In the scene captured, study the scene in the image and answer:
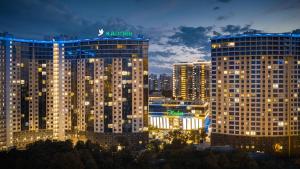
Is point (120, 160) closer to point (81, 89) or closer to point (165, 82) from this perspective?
point (81, 89)

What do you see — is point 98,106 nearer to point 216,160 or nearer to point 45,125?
point 45,125

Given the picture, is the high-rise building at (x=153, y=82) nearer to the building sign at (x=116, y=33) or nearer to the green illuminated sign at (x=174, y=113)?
the green illuminated sign at (x=174, y=113)

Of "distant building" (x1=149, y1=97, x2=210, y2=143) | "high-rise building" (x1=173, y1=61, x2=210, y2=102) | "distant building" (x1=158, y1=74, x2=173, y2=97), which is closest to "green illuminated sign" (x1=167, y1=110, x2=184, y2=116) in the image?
"distant building" (x1=149, y1=97, x2=210, y2=143)

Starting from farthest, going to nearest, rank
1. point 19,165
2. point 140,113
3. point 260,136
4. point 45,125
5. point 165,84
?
1. point 165,84
2. point 45,125
3. point 140,113
4. point 260,136
5. point 19,165

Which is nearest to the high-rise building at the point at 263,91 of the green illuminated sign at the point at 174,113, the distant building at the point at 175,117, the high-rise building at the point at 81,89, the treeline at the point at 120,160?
the treeline at the point at 120,160

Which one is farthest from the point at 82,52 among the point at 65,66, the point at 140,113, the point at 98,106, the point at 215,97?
the point at 215,97

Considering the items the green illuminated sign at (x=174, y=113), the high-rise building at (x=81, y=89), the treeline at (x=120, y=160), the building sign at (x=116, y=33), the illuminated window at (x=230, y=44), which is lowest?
the treeline at (x=120, y=160)
